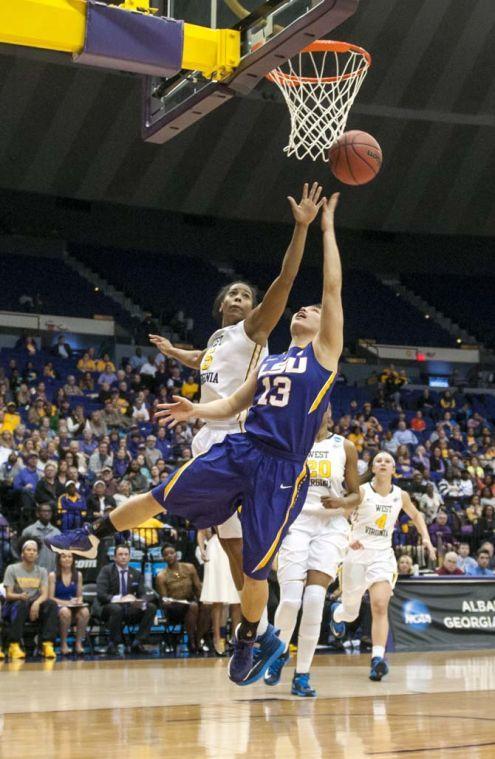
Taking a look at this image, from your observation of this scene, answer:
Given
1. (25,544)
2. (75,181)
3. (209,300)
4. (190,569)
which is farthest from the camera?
(209,300)

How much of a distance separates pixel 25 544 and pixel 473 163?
1857 cm

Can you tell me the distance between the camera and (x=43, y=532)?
13.1 m

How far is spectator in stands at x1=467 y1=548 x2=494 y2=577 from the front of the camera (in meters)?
15.9

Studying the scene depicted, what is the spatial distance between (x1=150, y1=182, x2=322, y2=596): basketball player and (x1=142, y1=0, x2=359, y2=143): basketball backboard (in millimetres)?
1511

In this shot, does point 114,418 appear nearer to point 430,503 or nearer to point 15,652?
point 430,503

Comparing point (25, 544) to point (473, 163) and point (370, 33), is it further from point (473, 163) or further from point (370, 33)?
point (473, 163)

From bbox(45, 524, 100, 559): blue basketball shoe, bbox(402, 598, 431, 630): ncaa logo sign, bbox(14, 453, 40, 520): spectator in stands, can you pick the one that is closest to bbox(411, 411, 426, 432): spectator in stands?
bbox(402, 598, 431, 630): ncaa logo sign

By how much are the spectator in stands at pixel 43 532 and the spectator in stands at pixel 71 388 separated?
768 cm

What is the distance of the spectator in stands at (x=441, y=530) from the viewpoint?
16.6m

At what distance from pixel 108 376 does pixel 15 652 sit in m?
11.3

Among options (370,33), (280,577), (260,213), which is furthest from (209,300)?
(280,577)

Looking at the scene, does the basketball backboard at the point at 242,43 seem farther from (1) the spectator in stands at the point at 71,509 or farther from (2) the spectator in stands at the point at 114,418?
(2) the spectator in stands at the point at 114,418

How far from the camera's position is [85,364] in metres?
23.3

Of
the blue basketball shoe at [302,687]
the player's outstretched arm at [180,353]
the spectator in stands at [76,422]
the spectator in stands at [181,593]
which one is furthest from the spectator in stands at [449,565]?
the player's outstretched arm at [180,353]
